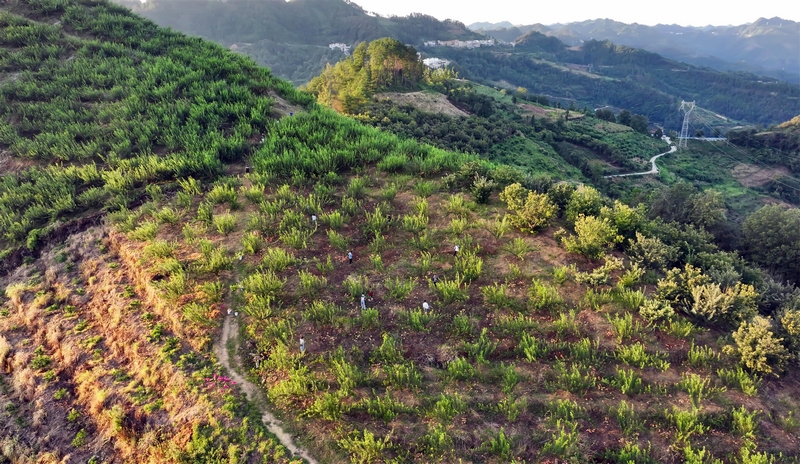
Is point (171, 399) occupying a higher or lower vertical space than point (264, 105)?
lower

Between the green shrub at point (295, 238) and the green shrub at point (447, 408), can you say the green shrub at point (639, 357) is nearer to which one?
the green shrub at point (447, 408)

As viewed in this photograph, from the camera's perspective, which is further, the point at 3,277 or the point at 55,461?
the point at 3,277

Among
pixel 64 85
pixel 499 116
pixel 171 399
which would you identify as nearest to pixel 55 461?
pixel 171 399

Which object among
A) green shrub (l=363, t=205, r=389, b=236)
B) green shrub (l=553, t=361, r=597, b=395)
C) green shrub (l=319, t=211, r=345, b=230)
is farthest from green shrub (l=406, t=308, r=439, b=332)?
green shrub (l=319, t=211, r=345, b=230)

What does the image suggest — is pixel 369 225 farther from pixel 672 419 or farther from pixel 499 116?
pixel 499 116

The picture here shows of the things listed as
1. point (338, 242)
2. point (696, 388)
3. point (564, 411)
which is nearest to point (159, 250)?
point (338, 242)
